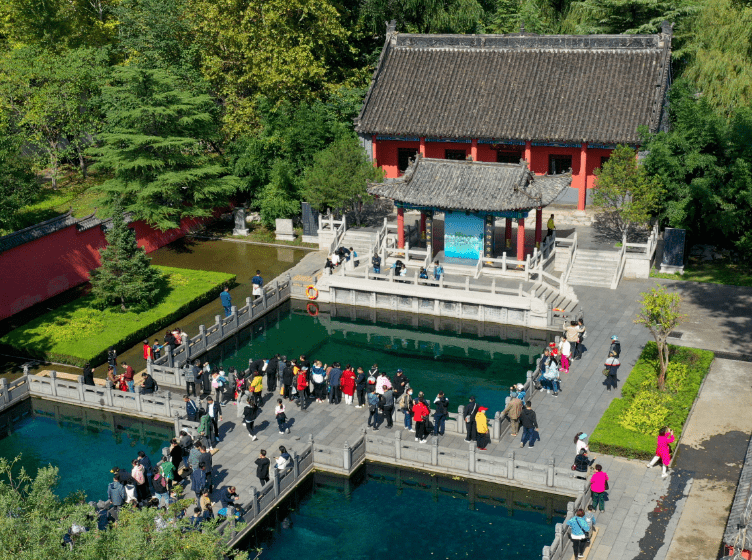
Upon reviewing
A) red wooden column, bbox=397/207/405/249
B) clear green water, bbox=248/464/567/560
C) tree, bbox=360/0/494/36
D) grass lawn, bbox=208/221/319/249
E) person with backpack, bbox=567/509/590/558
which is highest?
tree, bbox=360/0/494/36

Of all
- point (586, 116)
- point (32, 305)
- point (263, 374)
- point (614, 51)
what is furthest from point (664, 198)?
point (32, 305)

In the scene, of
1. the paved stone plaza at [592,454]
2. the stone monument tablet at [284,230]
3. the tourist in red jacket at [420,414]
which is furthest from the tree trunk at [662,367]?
the stone monument tablet at [284,230]

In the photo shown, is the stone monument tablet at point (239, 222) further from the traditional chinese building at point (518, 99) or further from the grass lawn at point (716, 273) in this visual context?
the grass lawn at point (716, 273)

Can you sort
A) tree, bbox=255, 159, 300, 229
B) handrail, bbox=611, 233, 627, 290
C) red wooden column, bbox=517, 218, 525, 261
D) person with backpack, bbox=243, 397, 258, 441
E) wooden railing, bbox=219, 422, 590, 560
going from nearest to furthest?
wooden railing, bbox=219, 422, 590, 560
person with backpack, bbox=243, 397, 258, 441
red wooden column, bbox=517, 218, 525, 261
handrail, bbox=611, 233, 627, 290
tree, bbox=255, 159, 300, 229

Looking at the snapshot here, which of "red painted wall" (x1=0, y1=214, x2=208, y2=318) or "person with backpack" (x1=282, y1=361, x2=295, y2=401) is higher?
"red painted wall" (x1=0, y1=214, x2=208, y2=318)

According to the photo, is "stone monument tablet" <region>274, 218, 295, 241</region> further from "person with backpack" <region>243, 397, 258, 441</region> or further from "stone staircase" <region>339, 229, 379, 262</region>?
"person with backpack" <region>243, 397, 258, 441</region>

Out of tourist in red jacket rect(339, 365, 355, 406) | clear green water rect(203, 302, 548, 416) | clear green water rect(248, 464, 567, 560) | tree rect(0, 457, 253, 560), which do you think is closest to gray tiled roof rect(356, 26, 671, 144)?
clear green water rect(203, 302, 548, 416)

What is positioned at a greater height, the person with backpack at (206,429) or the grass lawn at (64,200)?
the grass lawn at (64,200)
